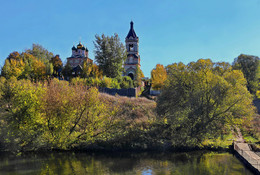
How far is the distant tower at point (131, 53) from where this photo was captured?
6975 cm

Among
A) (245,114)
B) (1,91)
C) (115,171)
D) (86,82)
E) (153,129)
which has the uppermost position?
(86,82)

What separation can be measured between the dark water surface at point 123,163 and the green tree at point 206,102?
2.66 metres

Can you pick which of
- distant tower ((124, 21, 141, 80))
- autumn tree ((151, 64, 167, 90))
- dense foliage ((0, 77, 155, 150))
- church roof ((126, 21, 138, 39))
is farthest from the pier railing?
church roof ((126, 21, 138, 39))

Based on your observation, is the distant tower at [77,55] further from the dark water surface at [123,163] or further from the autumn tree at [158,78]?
the dark water surface at [123,163]

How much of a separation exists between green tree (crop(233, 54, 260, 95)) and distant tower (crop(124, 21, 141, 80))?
2851cm

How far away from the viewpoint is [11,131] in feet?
72.5

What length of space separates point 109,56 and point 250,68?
37.0m

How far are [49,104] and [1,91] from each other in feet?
18.9

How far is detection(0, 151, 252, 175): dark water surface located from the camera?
758 inches

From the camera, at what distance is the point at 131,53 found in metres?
75.0

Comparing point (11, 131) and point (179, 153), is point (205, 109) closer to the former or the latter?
point (179, 153)

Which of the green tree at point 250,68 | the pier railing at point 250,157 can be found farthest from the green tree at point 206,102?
the green tree at point 250,68

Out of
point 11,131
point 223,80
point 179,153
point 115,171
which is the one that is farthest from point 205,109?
point 11,131

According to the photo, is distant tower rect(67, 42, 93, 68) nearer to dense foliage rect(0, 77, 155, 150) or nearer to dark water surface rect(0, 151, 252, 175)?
dense foliage rect(0, 77, 155, 150)
